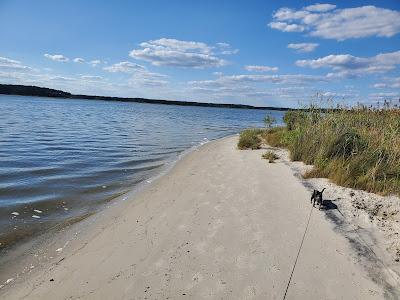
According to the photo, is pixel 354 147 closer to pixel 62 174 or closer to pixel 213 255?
pixel 213 255

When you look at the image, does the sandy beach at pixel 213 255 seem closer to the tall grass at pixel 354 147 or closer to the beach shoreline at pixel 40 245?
the beach shoreline at pixel 40 245

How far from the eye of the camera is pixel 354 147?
31.7 feet

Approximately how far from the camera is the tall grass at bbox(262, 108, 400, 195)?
8.12m

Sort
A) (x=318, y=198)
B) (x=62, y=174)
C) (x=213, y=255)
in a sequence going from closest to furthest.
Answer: (x=213, y=255) < (x=318, y=198) < (x=62, y=174)

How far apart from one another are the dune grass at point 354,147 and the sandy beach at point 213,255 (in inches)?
60.9

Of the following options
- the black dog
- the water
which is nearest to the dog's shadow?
the black dog

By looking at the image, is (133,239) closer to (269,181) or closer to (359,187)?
(269,181)

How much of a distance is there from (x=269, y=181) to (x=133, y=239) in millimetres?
4032

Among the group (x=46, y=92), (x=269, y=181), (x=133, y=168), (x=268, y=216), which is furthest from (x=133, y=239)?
(x=46, y=92)

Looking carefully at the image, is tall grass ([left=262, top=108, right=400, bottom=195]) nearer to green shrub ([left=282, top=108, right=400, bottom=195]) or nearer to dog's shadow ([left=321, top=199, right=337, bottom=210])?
green shrub ([left=282, top=108, right=400, bottom=195])

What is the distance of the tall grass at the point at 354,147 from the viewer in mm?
8117

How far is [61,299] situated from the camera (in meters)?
4.09

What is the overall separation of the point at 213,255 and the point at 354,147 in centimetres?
615

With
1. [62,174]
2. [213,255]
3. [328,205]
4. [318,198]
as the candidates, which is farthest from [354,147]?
[62,174]
